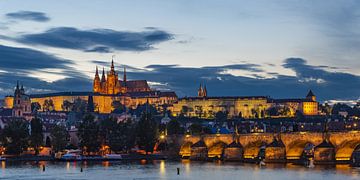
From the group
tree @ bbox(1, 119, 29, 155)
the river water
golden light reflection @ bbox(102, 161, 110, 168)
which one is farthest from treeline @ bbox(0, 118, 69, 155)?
the river water

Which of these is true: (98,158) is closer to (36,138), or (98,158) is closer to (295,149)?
(36,138)

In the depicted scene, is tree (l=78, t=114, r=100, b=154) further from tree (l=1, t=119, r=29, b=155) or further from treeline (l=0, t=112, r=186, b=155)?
tree (l=1, t=119, r=29, b=155)

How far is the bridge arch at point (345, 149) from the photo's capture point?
8594 centimetres

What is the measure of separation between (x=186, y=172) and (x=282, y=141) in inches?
631

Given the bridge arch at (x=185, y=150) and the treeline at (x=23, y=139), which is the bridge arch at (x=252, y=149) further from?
the treeline at (x=23, y=139)

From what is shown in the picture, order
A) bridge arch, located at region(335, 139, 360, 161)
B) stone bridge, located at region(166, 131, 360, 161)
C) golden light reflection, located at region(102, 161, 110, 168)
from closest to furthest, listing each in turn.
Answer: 1. bridge arch, located at region(335, 139, 360, 161)
2. stone bridge, located at region(166, 131, 360, 161)
3. golden light reflection, located at region(102, 161, 110, 168)

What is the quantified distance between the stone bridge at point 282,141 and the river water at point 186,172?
311 cm

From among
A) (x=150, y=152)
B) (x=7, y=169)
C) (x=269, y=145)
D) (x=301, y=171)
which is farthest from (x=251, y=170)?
(x=150, y=152)

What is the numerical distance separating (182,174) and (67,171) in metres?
13.2

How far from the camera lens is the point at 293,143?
93.6 meters

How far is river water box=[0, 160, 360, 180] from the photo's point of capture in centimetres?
7612

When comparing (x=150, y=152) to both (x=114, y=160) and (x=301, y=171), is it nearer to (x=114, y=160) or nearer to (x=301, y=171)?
(x=114, y=160)

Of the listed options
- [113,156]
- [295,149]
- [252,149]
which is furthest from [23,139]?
[295,149]

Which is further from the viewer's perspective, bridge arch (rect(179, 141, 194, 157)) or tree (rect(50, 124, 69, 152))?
tree (rect(50, 124, 69, 152))
